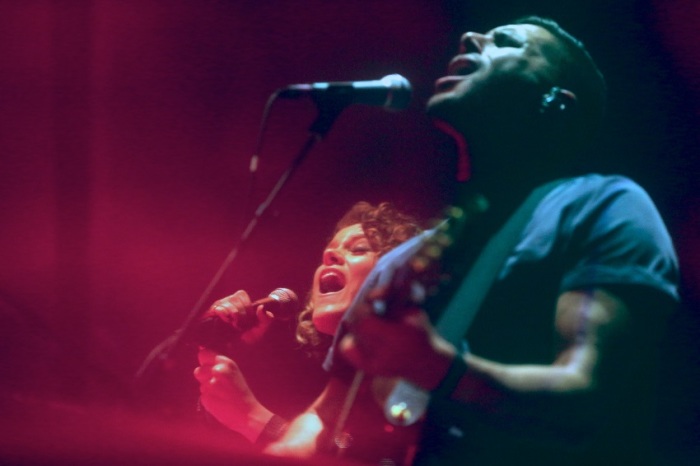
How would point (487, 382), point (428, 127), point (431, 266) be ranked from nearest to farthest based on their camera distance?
point (487, 382)
point (431, 266)
point (428, 127)

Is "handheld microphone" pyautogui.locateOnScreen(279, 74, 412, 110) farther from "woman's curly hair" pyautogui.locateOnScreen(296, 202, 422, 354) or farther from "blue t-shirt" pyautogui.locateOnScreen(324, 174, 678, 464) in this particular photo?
"woman's curly hair" pyautogui.locateOnScreen(296, 202, 422, 354)

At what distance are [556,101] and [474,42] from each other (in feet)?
0.94

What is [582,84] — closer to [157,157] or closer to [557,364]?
[557,364]

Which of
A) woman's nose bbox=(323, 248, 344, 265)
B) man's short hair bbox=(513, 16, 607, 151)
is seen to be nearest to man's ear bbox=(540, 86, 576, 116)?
man's short hair bbox=(513, 16, 607, 151)

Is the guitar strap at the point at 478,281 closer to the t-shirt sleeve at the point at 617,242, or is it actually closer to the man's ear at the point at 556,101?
the t-shirt sleeve at the point at 617,242

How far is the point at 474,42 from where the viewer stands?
1.87 metres

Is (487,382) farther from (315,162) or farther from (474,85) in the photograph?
(315,162)

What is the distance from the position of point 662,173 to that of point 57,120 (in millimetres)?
2209

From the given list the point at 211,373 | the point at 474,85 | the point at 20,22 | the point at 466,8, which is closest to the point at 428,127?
the point at 466,8

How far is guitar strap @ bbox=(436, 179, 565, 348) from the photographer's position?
4.87 feet

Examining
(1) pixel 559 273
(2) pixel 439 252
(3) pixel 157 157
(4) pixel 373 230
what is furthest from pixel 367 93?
(3) pixel 157 157

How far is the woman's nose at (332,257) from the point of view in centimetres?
242

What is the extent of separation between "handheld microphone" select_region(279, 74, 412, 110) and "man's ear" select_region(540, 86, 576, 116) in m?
Answer: 0.39

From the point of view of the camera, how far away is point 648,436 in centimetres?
145
